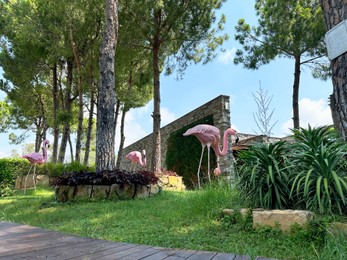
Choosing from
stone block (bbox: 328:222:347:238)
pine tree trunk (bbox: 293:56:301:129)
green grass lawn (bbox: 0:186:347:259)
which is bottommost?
green grass lawn (bbox: 0:186:347:259)

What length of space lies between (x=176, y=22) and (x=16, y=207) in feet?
22.9

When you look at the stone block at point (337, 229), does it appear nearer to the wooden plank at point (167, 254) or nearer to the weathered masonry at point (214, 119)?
the wooden plank at point (167, 254)

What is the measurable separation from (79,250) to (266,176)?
183cm

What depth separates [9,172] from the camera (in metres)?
8.85

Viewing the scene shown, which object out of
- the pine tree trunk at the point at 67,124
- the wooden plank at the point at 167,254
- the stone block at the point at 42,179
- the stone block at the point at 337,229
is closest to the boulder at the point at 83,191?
the wooden plank at the point at 167,254

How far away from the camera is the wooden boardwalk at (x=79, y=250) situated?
171 cm

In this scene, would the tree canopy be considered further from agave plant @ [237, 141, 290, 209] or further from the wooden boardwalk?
the wooden boardwalk

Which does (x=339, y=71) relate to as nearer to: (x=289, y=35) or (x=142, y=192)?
→ (x=142, y=192)

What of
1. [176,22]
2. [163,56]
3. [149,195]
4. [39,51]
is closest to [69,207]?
[149,195]

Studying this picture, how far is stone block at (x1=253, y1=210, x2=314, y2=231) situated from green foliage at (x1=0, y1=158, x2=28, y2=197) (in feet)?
24.7

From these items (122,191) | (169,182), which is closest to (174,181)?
(169,182)

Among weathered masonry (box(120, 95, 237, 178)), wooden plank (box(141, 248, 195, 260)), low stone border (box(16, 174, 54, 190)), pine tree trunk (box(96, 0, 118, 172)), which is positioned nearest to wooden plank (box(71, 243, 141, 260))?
wooden plank (box(141, 248, 195, 260))

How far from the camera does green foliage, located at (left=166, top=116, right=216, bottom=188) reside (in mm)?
9140

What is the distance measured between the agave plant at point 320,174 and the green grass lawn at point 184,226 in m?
0.37
